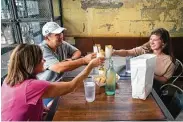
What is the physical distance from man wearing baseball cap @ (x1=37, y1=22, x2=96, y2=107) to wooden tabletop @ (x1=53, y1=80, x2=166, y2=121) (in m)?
0.48

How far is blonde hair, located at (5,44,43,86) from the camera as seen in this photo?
1193mm

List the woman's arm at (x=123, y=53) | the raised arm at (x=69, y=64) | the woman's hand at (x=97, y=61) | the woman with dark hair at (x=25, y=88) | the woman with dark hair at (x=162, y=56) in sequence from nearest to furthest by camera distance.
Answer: the woman with dark hair at (x=25, y=88)
the woman's hand at (x=97, y=61)
the raised arm at (x=69, y=64)
the woman with dark hair at (x=162, y=56)
the woman's arm at (x=123, y=53)

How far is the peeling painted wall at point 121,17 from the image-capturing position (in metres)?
3.34

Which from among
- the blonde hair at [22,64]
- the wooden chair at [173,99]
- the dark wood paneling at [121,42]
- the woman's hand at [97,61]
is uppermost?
the blonde hair at [22,64]

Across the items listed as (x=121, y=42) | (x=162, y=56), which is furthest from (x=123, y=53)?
(x=121, y=42)

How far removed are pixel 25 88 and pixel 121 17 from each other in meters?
2.58

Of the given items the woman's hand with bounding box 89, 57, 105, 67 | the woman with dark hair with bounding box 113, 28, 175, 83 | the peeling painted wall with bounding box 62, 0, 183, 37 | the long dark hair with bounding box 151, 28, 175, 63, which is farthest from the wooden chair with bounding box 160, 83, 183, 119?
the peeling painted wall with bounding box 62, 0, 183, 37

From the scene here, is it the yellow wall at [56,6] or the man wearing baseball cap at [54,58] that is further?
the yellow wall at [56,6]

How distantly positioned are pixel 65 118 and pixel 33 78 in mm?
319

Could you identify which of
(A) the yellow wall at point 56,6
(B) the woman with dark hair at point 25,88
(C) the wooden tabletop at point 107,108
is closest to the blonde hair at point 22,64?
(B) the woman with dark hair at point 25,88

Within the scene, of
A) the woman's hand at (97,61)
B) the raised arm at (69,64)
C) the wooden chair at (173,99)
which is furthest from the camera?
the raised arm at (69,64)

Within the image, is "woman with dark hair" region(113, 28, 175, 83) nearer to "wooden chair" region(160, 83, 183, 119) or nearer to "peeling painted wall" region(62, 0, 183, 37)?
"wooden chair" region(160, 83, 183, 119)

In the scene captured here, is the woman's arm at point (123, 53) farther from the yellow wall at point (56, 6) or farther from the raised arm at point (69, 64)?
the yellow wall at point (56, 6)

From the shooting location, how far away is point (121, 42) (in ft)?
11.3
